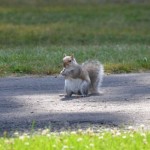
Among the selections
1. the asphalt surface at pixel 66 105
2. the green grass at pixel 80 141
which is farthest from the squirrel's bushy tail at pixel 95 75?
the green grass at pixel 80 141

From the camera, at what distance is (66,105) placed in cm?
1173

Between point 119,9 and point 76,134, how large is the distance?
3208 cm

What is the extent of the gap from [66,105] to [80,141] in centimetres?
347

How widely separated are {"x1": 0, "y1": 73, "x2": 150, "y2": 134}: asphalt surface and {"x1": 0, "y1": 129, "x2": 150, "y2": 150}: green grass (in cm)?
94

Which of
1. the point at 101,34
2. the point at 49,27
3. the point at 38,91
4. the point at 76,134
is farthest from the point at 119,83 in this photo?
the point at 49,27

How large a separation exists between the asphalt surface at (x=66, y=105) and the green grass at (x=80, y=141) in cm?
94

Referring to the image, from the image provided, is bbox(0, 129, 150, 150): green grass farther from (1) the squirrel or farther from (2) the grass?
(2) the grass

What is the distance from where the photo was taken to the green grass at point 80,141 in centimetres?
811

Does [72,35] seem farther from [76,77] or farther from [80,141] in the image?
[80,141]

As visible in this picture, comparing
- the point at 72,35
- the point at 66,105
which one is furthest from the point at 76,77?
the point at 72,35

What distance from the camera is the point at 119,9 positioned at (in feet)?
133

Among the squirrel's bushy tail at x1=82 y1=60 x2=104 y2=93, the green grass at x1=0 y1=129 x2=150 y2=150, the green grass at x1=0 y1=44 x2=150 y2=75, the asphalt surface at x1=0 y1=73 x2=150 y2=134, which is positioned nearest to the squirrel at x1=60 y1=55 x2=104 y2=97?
the squirrel's bushy tail at x1=82 y1=60 x2=104 y2=93

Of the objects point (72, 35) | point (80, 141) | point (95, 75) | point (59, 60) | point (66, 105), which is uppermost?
point (80, 141)

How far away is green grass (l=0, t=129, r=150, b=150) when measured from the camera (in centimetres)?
811
